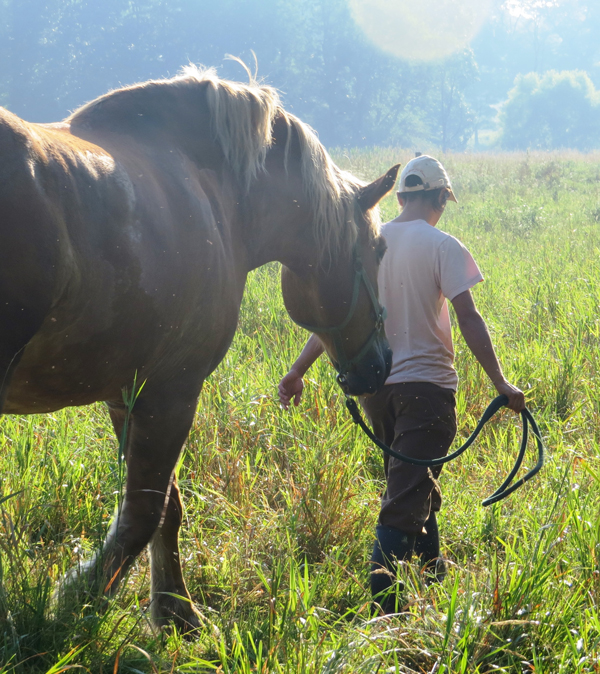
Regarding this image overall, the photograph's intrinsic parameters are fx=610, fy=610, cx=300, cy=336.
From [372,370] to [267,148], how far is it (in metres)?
1.00

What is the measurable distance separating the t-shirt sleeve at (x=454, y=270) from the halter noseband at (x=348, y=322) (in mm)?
287

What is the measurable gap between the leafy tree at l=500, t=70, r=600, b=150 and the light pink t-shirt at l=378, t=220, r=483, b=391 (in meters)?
67.5

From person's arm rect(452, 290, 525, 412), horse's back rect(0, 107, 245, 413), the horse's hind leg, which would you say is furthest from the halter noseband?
the horse's hind leg

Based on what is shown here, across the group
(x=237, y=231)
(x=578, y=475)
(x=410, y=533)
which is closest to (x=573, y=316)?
(x=578, y=475)

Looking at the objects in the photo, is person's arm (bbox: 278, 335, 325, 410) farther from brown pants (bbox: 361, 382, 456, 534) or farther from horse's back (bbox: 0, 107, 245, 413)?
horse's back (bbox: 0, 107, 245, 413)

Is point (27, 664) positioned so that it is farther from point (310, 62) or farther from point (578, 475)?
point (310, 62)

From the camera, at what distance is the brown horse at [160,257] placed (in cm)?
127

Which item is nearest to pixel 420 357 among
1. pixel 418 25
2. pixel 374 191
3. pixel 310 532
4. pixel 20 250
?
pixel 374 191

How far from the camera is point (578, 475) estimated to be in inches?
112

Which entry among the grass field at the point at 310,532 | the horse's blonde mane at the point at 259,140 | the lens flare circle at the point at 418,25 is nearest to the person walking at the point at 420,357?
the grass field at the point at 310,532

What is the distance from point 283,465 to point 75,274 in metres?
2.01

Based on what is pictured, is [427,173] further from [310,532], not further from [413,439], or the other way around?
[310,532]

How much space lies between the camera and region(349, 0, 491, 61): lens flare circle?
5716 cm

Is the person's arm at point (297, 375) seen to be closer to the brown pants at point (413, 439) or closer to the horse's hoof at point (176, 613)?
the brown pants at point (413, 439)
